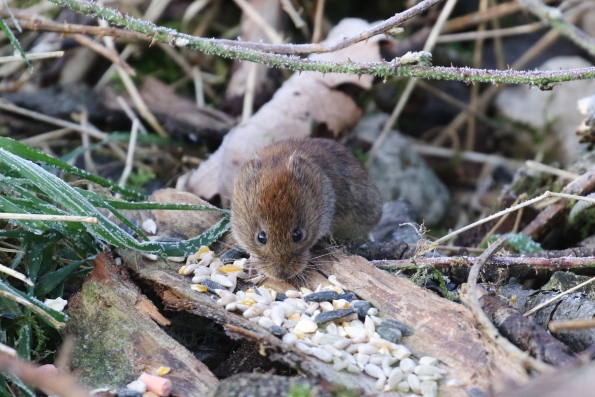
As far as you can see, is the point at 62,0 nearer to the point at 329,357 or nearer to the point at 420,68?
the point at 420,68

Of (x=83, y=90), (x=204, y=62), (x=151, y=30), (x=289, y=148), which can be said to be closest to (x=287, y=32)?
(x=204, y=62)

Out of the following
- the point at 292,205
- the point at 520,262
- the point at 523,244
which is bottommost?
the point at 523,244

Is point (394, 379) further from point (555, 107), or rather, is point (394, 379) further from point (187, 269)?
point (555, 107)

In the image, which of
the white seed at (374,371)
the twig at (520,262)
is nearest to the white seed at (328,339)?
the white seed at (374,371)

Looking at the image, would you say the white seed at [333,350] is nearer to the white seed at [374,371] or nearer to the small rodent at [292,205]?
the white seed at [374,371]

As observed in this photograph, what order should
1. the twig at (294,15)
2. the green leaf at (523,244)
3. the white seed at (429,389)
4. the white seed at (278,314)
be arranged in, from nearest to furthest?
the white seed at (429,389) → the white seed at (278,314) → the green leaf at (523,244) → the twig at (294,15)

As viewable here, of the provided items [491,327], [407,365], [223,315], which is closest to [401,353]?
[407,365]
